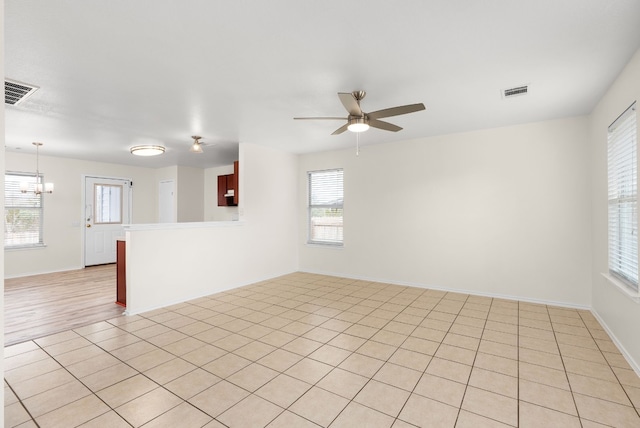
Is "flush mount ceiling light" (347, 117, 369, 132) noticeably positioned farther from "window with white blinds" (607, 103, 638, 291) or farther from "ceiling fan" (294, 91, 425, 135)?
"window with white blinds" (607, 103, 638, 291)

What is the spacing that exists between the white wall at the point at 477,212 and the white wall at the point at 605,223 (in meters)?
0.27

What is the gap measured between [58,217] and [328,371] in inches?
280

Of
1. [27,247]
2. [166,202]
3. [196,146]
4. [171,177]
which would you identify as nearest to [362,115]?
[196,146]

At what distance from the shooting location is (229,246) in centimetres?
516

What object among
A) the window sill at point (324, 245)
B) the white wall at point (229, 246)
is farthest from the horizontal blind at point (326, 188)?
Answer: the window sill at point (324, 245)

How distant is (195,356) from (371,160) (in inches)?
164

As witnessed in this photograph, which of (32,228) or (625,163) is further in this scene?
(32,228)

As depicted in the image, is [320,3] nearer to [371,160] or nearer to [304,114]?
[304,114]

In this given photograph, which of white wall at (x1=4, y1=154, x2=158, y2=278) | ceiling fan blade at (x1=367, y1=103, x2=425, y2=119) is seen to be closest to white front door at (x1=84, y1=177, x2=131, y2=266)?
white wall at (x1=4, y1=154, x2=158, y2=278)

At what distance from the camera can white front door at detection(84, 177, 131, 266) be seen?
7.04 meters

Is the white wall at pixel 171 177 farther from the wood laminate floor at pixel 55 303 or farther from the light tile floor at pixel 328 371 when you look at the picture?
the light tile floor at pixel 328 371

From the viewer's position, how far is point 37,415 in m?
1.95

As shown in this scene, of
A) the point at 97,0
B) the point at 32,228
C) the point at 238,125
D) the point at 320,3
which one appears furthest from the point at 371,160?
the point at 32,228

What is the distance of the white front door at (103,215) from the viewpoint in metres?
7.04
